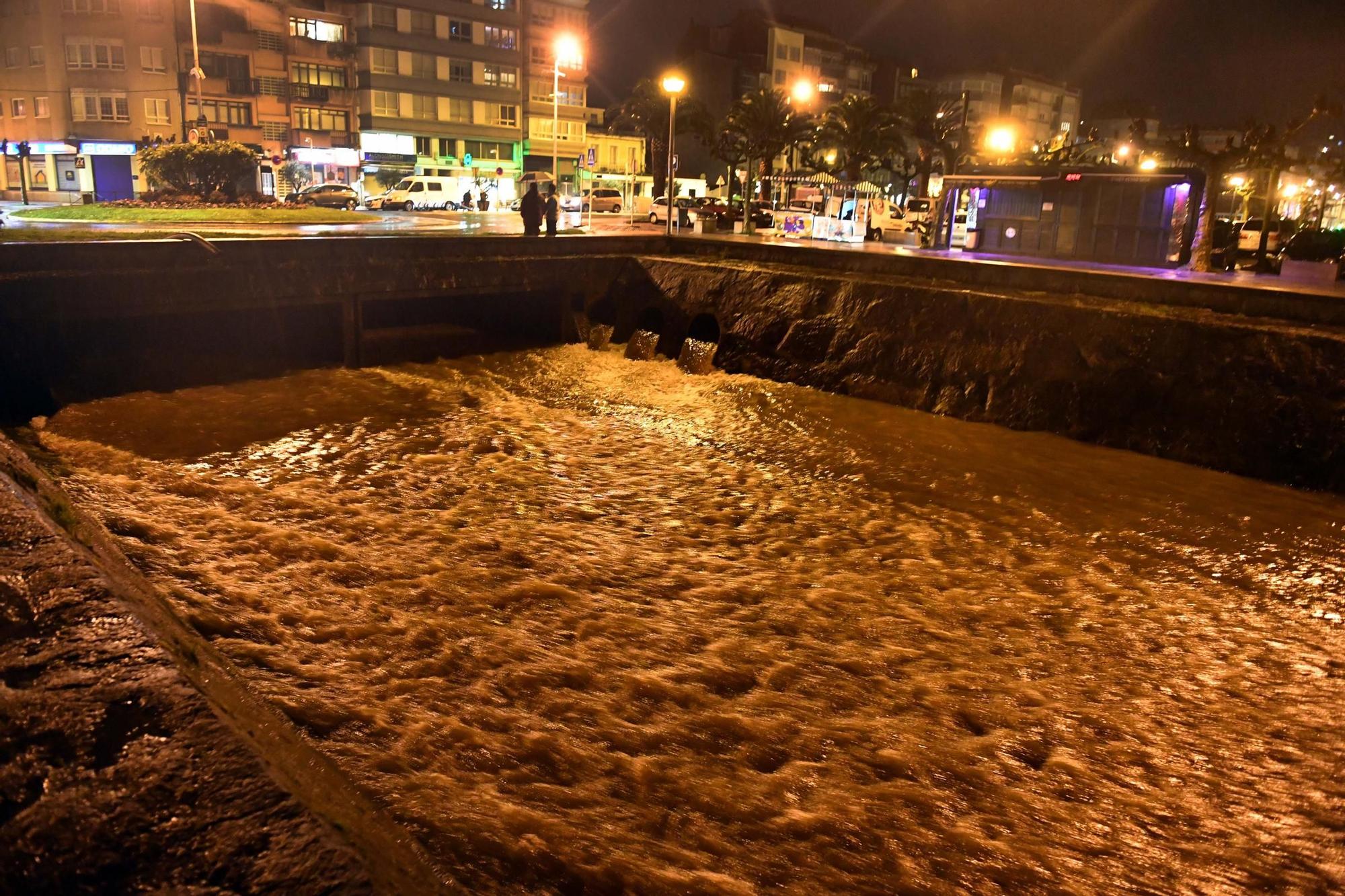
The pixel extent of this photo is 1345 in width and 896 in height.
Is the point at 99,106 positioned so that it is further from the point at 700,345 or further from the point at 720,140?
the point at 700,345

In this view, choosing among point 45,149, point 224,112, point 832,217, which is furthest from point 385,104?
→ point 832,217

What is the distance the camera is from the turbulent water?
614 centimetres

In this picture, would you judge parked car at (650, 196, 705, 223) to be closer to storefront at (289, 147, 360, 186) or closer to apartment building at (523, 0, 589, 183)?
storefront at (289, 147, 360, 186)

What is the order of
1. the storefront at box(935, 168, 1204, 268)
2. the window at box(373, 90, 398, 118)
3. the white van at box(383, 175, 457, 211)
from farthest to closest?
the window at box(373, 90, 398, 118), the white van at box(383, 175, 457, 211), the storefront at box(935, 168, 1204, 268)

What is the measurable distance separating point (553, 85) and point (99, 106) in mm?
30539

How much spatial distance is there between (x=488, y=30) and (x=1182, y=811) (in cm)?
6852

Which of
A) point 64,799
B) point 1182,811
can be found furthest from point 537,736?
point 1182,811

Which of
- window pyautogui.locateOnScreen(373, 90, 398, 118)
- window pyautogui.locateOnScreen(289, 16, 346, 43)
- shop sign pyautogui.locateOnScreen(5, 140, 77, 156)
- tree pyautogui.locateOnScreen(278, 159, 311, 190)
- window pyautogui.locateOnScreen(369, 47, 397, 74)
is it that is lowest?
tree pyautogui.locateOnScreen(278, 159, 311, 190)

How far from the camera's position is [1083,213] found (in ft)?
82.5

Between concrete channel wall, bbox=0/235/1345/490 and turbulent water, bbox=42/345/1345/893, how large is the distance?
111cm

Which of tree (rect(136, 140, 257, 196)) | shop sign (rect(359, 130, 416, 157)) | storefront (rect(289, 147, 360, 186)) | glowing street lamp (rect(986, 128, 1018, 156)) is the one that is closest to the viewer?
tree (rect(136, 140, 257, 196))

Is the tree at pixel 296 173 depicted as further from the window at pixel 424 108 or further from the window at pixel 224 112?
the window at pixel 424 108

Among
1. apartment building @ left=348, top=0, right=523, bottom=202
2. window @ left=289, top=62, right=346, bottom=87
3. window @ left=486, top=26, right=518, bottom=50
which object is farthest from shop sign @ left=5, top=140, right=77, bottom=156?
window @ left=486, top=26, right=518, bottom=50

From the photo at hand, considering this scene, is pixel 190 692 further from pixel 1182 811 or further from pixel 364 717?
pixel 1182 811
